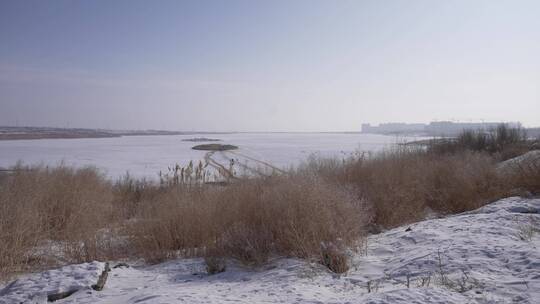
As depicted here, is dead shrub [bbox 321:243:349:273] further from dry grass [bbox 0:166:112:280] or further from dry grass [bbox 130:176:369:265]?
dry grass [bbox 0:166:112:280]

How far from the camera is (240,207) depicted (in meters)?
6.34

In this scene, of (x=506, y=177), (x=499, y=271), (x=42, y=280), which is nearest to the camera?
(x=499, y=271)

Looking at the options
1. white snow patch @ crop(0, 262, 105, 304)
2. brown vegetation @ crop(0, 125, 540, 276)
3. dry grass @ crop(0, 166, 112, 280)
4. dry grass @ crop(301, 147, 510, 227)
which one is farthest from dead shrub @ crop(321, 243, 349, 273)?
dry grass @ crop(0, 166, 112, 280)

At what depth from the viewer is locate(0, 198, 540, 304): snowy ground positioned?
3.55 m

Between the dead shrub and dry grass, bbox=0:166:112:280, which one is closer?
the dead shrub

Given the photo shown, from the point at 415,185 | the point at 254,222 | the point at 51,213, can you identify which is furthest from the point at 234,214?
the point at 415,185

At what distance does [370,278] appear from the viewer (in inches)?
167

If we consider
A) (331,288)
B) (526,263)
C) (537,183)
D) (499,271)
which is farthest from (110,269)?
(537,183)

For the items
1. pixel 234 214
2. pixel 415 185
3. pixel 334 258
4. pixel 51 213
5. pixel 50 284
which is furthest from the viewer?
pixel 415 185

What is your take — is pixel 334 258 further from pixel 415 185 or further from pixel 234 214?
pixel 415 185

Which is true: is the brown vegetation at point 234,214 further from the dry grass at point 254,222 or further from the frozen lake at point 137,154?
the frozen lake at point 137,154

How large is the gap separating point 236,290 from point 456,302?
7.69ft

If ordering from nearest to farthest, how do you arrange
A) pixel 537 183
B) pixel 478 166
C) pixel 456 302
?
1. pixel 456 302
2. pixel 537 183
3. pixel 478 166

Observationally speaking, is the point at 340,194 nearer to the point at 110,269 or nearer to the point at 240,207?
the point at 240,207
